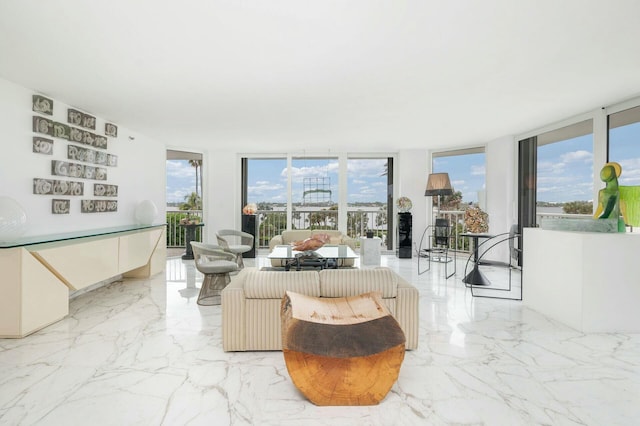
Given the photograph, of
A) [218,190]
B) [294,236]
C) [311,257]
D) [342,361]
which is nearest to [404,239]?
[294,236]

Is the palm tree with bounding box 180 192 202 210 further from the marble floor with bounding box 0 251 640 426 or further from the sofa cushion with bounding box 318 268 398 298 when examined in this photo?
the sofa cushion with bounding box 318 268 398 298

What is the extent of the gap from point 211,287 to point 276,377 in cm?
221

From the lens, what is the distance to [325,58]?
2836 mm

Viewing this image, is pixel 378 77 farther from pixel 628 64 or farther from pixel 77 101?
pixel 77 101

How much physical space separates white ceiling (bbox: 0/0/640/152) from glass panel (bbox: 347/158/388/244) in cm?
285

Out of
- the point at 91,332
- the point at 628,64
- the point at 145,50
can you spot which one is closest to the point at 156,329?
the point at 91,332

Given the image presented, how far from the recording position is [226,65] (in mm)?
2977

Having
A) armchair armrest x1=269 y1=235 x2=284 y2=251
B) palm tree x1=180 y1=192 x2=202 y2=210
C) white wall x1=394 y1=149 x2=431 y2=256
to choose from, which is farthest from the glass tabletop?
palm tree x1=180 y1=192 x2=202 y2=210

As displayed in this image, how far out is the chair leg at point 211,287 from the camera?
13.2 feet

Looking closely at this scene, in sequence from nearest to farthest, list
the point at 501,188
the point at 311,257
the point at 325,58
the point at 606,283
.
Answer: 1. the point at 325,58
2. the point at 606,283
3. the point at 311,257
4. the point at 501,188

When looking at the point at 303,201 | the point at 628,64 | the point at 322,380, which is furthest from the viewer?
the point at 303,201

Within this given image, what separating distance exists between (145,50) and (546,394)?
372cm

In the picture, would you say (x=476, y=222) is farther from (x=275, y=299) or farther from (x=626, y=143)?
(x=275, y=299)

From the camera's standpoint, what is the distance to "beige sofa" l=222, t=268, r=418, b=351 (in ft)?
8.30
